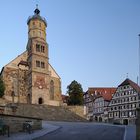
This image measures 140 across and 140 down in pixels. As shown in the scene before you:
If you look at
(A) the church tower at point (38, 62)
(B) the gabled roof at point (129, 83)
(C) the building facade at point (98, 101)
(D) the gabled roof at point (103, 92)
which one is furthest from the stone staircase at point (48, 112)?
(D) the gabled roof at point (103, 92)

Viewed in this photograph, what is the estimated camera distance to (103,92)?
105875mm

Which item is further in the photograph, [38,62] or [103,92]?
[103,92]

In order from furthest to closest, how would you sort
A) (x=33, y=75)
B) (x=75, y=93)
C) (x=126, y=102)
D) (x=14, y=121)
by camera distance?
(x=126, y=102), (x=75, y=93), (x=33, y=75), (x=14, y=121)

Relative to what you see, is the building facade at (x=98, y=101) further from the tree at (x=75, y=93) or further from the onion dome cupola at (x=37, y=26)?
the onion dome cupola at (x=37, y=26)

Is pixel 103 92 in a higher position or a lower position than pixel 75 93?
higher

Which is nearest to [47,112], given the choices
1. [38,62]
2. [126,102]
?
[38,62]

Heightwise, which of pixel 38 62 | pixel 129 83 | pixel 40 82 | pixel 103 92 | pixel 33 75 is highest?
pixel 38 62

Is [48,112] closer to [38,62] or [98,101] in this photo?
[38,62]

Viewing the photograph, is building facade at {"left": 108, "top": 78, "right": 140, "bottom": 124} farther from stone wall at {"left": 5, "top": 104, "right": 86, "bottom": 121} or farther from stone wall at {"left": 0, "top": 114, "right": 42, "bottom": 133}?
stone wall at {"left": 0, "top": 114, "right": 42, "bottom": 133}

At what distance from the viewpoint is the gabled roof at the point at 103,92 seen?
4073 inches

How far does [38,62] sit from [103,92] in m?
33.5

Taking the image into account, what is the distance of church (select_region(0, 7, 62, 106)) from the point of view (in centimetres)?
7594

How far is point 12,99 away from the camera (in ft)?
244

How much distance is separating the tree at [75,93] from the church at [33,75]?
2861mm
